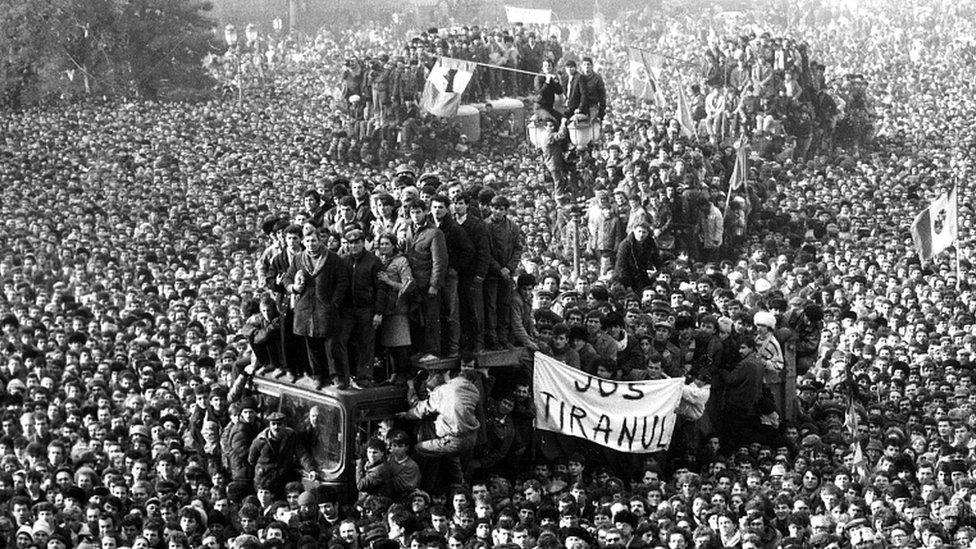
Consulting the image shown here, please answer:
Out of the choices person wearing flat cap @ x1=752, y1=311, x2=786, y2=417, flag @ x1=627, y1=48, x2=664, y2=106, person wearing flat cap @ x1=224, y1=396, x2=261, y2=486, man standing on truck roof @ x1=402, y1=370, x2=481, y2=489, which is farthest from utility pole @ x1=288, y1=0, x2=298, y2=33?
man standing on truck roof @ x1=402, y1=370, x2=481, y2=489

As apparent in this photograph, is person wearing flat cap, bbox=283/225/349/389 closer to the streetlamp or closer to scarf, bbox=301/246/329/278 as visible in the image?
scarf, bbox=301/246/329/278

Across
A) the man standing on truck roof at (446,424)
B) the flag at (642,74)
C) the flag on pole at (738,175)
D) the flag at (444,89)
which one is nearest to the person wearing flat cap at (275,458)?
the man standing on truck roof at (446,424)

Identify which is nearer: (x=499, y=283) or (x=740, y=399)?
(x=499, y=283)

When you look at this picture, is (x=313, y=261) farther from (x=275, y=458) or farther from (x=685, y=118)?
(x=685, y=118)

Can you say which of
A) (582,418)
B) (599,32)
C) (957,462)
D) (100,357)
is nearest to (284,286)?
(582,418)

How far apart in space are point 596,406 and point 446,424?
1.87m

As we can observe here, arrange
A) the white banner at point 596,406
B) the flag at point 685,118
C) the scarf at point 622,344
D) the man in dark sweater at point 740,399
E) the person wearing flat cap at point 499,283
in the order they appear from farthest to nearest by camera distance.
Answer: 1. the flag at point 685,118
2. the man in dark sweater at point 740,399
3. the scarf at point 622,344
4. the person wearing flat cap at point 499,283
5. the white banner at point 596,406

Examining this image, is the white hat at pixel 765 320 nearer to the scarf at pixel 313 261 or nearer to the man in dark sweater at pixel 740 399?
the man in dark sweater at pixel 740 399

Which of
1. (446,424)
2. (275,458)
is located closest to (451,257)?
(446,424)

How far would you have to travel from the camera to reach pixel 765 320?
933 inches

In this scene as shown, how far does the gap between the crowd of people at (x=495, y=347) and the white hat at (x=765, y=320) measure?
0.40ft

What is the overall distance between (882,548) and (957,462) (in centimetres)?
254

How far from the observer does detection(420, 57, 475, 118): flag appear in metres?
40.8

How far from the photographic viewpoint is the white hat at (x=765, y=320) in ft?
77.5
